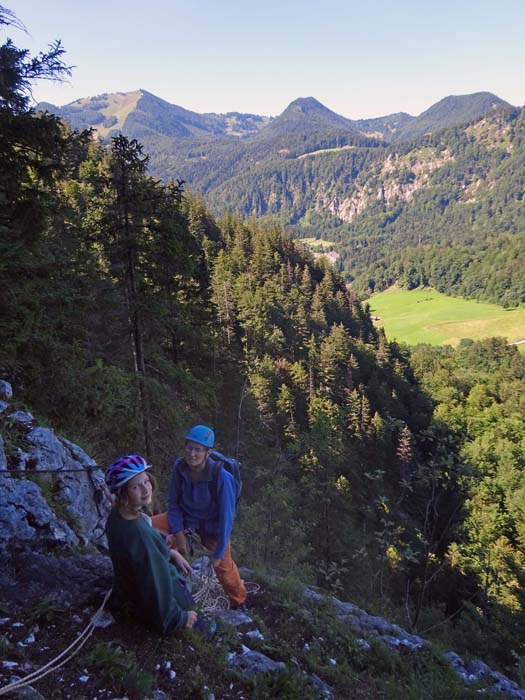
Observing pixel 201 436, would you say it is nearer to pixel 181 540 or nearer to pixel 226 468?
pixel 226 468

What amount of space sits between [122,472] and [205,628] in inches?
79.7

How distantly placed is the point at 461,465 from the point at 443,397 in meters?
58.7

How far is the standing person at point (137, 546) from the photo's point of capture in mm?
3346

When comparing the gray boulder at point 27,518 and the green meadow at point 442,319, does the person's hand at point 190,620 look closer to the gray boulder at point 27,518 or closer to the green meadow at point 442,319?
the gray boulder at point 27,518

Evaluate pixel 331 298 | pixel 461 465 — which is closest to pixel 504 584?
pixel 461 465

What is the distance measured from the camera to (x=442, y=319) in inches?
5531

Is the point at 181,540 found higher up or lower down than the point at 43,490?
lower down

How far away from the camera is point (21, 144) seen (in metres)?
7.69

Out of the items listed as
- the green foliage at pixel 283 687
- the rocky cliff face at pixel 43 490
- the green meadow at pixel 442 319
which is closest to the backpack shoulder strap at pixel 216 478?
the green foliage at pixel 283 687

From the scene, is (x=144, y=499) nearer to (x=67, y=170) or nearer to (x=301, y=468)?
(x=67, y=170)

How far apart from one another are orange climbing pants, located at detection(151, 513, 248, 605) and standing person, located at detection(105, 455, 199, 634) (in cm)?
147

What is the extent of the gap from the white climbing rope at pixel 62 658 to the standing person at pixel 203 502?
1.24 meters

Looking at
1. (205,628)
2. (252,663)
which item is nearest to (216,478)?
(205,628)

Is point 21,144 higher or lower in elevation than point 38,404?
higher
